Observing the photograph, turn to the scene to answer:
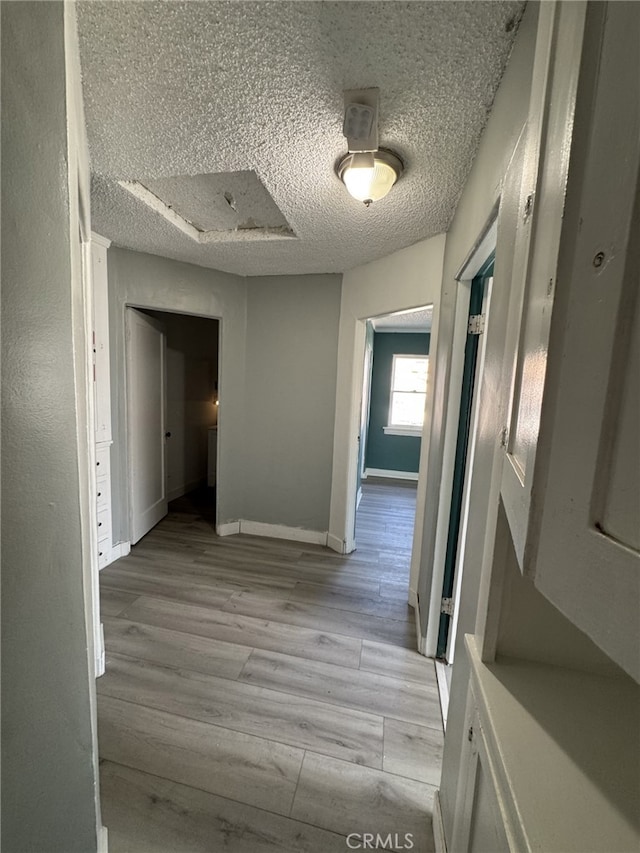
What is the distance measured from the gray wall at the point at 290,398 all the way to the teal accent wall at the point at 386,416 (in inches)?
106

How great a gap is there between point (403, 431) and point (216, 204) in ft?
14.5

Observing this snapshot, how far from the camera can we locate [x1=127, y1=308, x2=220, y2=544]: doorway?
10.1 ft

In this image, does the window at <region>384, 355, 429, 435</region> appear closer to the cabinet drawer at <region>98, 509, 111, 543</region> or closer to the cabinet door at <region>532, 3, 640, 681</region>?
the cabinet drawer at <region>98, 509, 111, 543</region>

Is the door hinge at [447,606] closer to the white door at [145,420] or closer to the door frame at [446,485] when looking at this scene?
the door frame at [446,485]

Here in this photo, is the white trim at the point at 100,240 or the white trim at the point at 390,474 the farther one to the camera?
the white trim at the point at 390,474

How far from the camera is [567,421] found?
37 cm

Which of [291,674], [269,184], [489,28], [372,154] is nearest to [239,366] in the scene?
[269,184]

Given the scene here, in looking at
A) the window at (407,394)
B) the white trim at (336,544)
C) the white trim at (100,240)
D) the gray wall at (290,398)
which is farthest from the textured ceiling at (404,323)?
the white trim at (100,240)

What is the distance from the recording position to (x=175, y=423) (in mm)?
4191

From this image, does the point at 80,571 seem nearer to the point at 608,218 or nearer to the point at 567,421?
the point at 567,421

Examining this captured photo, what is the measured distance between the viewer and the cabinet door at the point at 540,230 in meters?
0.41

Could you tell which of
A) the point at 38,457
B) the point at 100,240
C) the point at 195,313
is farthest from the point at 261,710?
the point at 100,240

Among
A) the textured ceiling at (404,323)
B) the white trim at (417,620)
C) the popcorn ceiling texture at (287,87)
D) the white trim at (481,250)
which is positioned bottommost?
the white trim at (417,620)

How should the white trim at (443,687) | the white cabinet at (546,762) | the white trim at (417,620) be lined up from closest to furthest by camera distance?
the white cabinet at (546,762)
the white trim at (443,687)
the white trim at (417,620)
